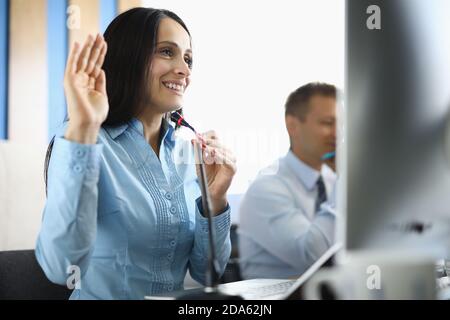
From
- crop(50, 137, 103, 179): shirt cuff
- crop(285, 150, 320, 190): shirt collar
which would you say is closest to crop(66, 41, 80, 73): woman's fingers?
crop(50, 137, 103, 179): shirt cuff

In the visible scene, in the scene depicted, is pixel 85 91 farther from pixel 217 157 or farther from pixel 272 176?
pixel 272 176

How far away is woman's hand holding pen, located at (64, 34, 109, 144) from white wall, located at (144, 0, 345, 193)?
0.30 meters

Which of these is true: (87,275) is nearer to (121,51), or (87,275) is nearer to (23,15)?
(121,51)

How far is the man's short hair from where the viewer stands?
115cm

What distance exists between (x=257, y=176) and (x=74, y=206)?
437mm

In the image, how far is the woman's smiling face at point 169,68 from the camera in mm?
1072

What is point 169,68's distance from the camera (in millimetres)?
1077

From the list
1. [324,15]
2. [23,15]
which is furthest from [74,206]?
[324,15]

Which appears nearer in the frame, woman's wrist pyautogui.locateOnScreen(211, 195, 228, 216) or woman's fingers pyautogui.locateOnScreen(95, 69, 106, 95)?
woman's fingers pyautogui.locateOnScreen(95, 69, 106, 95)

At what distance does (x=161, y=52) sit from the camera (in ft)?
3.52

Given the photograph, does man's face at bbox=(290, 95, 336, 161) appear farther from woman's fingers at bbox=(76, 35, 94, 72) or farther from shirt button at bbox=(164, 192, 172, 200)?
woman's fingers at bbox=(76, 35, 94, 72)

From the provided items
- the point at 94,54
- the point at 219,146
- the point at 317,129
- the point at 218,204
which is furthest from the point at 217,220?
the point at 94,54

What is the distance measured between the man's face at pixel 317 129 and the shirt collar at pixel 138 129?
0.27 m

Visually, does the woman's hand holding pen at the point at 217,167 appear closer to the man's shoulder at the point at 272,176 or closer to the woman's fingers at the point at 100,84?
the man's shoulder at the point at 272,176
